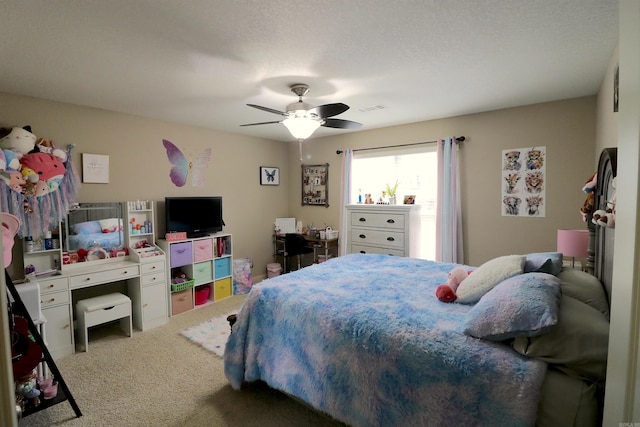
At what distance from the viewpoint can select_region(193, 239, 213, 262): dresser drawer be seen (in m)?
4.12

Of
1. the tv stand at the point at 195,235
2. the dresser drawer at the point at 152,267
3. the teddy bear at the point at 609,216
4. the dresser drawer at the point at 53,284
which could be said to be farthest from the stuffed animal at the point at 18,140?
the teddy bear at the point at 609,216

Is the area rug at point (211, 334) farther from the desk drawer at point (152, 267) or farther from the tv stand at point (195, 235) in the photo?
the tv stand at point (195, 235)

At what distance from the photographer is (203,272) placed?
4230 millimetres

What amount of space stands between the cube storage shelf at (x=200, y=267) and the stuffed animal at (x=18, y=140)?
159 centimetres

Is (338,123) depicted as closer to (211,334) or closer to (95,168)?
(211,334)

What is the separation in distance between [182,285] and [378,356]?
311 centimetres

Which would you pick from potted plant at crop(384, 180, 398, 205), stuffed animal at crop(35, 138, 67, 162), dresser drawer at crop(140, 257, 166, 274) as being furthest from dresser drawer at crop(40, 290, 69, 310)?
potted plant at crop(384, 180, 398, 205)

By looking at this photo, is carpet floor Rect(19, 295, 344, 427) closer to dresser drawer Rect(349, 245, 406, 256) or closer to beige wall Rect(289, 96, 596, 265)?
dresser drawer Rect(349, 245, 406, 256)

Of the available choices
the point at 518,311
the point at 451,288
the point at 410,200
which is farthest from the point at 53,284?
the point at 410,200

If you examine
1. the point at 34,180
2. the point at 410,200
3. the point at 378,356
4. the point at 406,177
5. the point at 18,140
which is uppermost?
the point at 18,140

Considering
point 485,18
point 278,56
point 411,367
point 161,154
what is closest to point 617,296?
point 411,367

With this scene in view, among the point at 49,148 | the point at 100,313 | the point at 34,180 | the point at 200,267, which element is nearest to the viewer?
the point at 34,180

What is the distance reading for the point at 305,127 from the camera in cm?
277

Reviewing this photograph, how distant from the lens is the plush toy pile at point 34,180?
2725 millimetres
